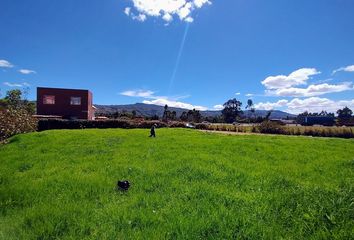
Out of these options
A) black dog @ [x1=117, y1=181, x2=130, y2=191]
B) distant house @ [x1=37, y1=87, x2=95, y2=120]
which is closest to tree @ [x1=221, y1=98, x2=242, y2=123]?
distant house @ [x1=37, y1=87, x2=95, y2=120]

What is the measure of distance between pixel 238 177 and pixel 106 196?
157 inches

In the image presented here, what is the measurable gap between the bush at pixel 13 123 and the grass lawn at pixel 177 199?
1480 cm

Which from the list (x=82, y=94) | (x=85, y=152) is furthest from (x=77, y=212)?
(x=82, y=94)

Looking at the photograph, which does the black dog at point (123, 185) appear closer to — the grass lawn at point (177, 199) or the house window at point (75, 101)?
the grass lawn at point (177, 199)

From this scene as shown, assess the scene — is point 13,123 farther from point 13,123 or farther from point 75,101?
point 75,101

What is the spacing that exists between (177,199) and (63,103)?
55.4m

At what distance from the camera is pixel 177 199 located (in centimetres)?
666

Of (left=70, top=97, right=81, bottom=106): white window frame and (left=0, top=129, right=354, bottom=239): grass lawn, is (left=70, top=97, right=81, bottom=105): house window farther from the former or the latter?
(left=0, top=129, right=354, bottom=239): grass lawn

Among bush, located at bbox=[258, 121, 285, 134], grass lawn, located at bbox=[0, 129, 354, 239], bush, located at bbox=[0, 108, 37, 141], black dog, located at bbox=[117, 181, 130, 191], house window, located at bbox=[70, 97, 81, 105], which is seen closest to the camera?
grass lawn, located at bbox=[0, 129, 354, 239]

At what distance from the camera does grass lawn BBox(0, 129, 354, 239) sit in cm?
519

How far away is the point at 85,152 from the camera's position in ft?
45.6

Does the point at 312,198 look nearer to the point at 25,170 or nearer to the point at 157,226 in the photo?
the point at 157,226

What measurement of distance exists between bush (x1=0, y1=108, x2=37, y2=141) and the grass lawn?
14799mm

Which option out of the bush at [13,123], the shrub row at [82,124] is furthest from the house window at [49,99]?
the bush at [13,123]
